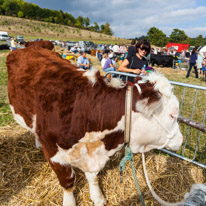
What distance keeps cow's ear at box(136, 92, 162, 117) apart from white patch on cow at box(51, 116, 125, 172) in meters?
0.21

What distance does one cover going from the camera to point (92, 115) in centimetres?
148

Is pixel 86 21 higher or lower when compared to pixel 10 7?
higher

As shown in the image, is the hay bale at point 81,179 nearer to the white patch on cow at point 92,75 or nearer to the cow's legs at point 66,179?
the cow's legs at point 66,179

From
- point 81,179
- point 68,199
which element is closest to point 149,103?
point 68,199

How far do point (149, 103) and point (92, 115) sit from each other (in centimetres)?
51

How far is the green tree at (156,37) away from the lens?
64500mm

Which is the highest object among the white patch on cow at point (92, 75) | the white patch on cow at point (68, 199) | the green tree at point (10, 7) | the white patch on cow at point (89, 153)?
the green tree at point (10, 7)

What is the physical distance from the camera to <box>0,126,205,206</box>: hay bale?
2270 mm

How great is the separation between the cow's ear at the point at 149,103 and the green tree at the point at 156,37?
70.0 m

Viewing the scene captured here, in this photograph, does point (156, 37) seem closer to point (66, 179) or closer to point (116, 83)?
point (116, 83)

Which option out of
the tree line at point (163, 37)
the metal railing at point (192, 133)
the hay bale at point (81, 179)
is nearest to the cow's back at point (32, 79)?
the hay bale at point (81, 179)

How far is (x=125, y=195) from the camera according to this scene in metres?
2.35

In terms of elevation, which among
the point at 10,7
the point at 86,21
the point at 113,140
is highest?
the point at 86,21

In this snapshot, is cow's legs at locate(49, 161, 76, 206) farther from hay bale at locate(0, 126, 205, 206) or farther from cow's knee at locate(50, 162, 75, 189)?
hay bale at locate(0, 126, 205, 206)
